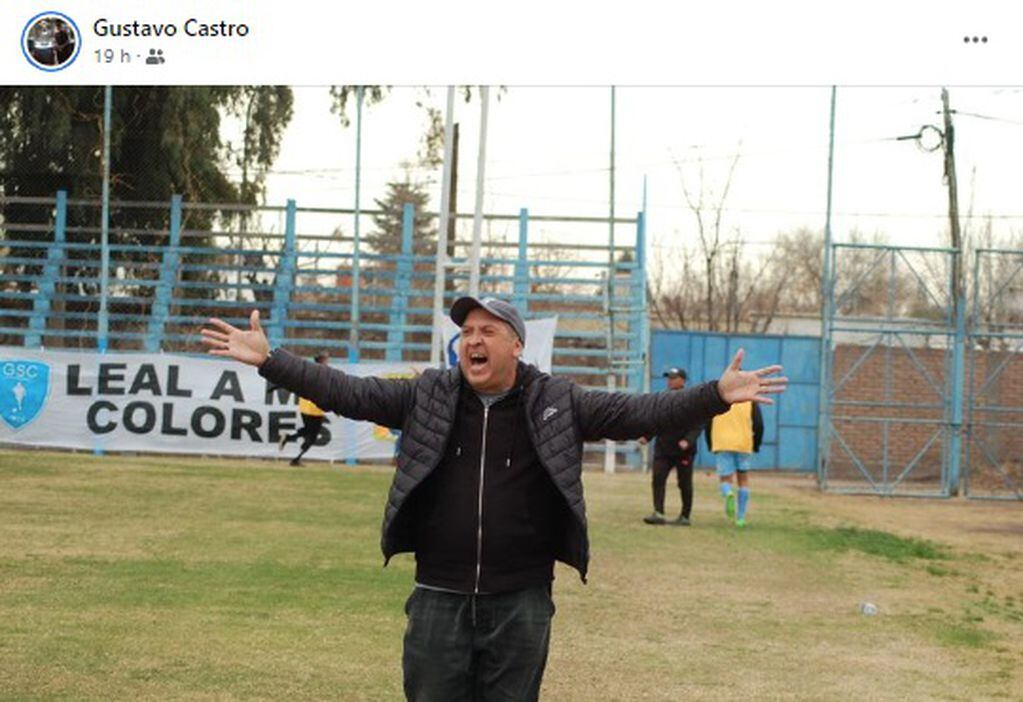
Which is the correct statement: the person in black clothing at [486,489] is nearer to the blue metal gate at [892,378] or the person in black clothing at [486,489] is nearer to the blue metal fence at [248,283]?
the blue metal gate at [892,378]

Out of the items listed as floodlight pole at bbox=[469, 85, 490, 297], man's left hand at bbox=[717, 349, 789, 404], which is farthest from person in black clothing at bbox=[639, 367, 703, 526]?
man's left hand at bbox=[717, 349, 789, 404]

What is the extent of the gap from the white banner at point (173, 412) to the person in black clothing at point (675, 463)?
11.5 metres

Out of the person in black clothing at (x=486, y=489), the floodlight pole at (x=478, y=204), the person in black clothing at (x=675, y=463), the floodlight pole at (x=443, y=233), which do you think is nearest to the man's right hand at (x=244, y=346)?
the person in black clothing at (x=486, y=489)

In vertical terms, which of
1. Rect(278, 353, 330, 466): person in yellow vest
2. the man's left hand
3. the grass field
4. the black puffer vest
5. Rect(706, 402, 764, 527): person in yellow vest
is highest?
the man's left hand

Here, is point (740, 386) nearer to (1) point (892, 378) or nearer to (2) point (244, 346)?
(2) point (244, 346)

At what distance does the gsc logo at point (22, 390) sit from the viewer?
3266 centimetres

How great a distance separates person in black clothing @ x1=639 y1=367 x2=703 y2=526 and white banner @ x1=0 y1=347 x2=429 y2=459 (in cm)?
1154

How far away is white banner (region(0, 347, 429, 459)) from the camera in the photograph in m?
33.1

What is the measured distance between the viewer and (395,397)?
6.77 meters

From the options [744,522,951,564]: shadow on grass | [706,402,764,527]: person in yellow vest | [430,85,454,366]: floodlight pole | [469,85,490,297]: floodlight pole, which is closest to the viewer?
[744,522,951,564]: shadow on grass

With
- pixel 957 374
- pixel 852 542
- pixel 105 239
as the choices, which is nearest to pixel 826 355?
pixel 957 374

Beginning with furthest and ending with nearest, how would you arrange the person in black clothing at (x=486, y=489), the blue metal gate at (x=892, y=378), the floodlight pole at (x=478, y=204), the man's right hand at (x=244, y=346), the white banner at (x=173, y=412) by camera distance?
the white banner at (x=173, y=412)
the blue metal gate at (x=892, y=378)
the floodlight pole at (x=478, y=204)
the man's right hand at (x=244, y=346)
the person in black clothing at (x=486, y=489)
